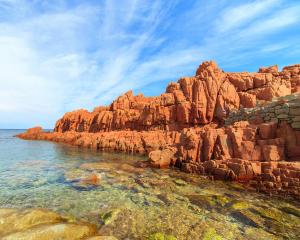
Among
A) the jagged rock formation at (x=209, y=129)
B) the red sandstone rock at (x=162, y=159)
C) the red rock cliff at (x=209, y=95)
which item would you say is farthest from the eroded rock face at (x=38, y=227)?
the red rock cliff at (x=209, y=95)

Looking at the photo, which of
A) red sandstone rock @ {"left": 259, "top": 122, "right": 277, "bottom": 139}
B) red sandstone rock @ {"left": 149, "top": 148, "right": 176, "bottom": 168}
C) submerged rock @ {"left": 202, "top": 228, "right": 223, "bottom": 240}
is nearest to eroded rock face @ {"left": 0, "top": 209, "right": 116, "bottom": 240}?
submerged rock @ {"left": 202, "top": 228, "right": 223, "bottom": 240}

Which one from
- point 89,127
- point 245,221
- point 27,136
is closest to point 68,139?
point 89,127

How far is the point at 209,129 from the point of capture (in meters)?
24.4

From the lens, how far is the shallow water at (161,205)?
31.0ft

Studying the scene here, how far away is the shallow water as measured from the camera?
9445mm

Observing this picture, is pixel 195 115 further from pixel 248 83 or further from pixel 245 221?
pixel 245 221

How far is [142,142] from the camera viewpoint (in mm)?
47375

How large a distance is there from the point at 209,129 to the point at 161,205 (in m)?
14.4

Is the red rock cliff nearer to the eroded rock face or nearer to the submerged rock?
the submerged rock

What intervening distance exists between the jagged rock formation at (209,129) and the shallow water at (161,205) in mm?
2259

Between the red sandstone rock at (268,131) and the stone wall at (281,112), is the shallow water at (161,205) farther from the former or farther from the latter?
the stone wall at (281,112)

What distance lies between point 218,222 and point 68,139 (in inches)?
2576

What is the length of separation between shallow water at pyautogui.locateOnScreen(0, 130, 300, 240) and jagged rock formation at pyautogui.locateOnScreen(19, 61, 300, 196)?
2.26 meters

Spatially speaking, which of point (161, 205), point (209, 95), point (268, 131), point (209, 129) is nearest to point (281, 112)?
point (268, 131)
